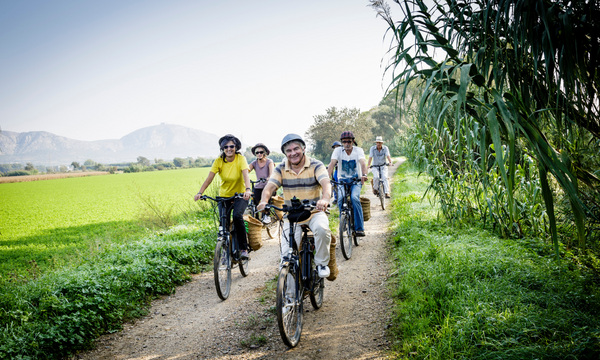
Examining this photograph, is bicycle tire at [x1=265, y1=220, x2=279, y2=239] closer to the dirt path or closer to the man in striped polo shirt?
the dirt path

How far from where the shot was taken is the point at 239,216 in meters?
5.11

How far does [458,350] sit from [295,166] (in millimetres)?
2394

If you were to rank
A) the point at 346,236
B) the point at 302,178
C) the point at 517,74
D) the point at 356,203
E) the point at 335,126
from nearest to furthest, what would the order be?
the point at 517,74, the point at 302,178, the point at 346,236, the point at 356,203, the point at 335,126

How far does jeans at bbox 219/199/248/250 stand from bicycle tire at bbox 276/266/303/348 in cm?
196

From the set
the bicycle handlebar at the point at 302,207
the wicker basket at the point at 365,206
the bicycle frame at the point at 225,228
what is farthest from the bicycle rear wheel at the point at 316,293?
the wicker basket at the point at 365,206

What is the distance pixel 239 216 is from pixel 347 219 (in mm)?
2204

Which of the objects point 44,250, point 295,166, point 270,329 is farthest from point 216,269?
point 44,250

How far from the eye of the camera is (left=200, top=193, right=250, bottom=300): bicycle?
459 cm

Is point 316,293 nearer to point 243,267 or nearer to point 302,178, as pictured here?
point 302,178

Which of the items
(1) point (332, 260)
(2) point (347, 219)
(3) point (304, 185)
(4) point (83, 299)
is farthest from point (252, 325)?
(2) point (347, 219)

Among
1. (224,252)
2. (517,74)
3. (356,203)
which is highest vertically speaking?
(517,74)

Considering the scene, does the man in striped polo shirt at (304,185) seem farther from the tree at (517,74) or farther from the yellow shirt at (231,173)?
the yellow shirt at (231,173)

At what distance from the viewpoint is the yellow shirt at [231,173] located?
216 inches

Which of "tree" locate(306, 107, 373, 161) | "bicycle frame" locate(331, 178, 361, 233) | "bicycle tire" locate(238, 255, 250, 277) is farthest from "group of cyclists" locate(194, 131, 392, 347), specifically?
"tree" locate(306, 107, 373, 161)
